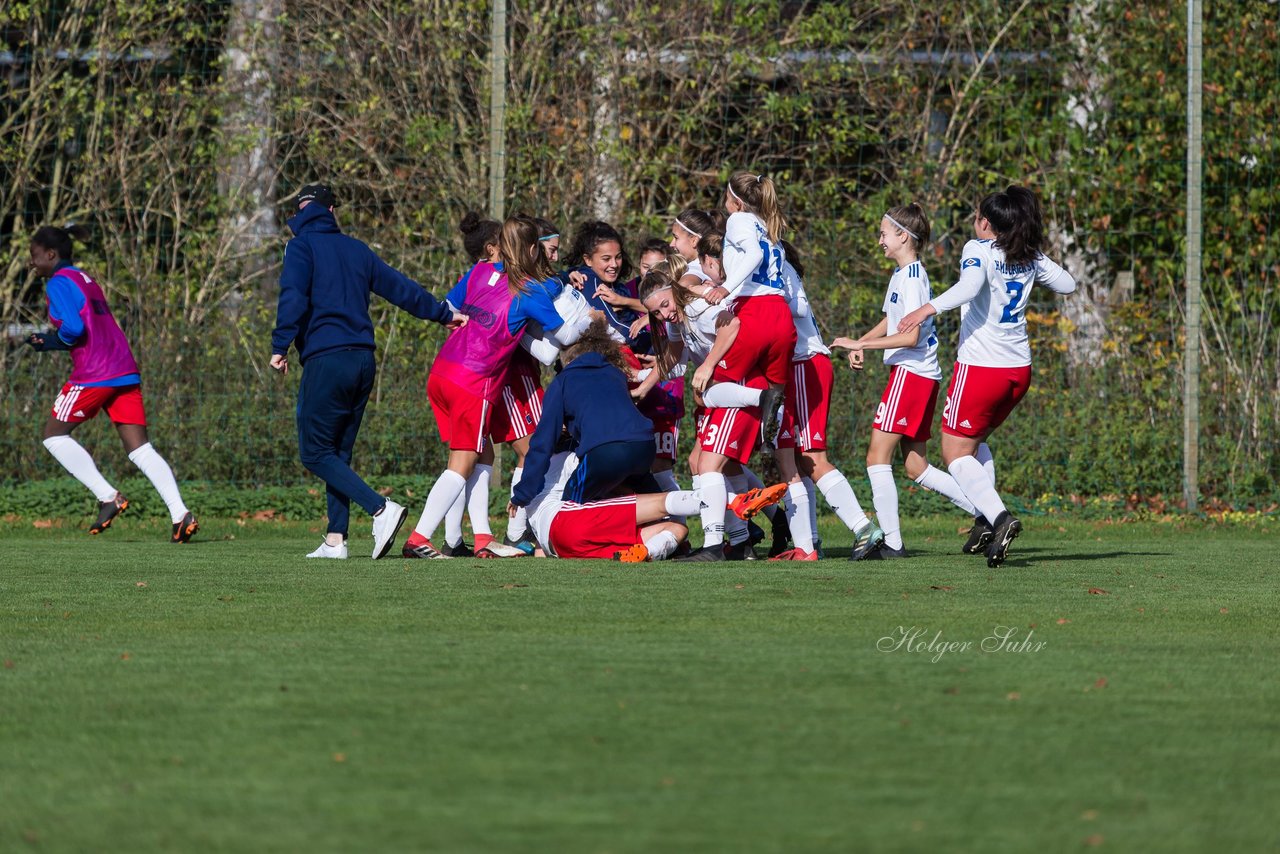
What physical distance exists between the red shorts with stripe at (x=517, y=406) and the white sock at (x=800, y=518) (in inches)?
56.8

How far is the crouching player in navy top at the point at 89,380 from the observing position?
973 centimetres

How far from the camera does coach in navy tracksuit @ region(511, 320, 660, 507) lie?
8273 mm

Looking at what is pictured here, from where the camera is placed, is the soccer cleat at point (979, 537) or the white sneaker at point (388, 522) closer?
the white sneaker at point (388, 522)

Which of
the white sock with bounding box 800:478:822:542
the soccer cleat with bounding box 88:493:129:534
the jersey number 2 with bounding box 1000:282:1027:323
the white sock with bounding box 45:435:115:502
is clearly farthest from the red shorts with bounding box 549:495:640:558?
the white sock with bounding box 45:435:115:502

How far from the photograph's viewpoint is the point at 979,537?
8.69 metres

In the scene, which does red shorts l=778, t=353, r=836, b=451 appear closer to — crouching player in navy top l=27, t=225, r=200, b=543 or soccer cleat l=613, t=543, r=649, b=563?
soccer cleat l=613, t=543, r=649, b=563

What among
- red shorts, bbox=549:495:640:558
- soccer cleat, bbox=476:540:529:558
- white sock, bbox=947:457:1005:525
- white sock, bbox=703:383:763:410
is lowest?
soccer cleat, bbox=476:540:529:558

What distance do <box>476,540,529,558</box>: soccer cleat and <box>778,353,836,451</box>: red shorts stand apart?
1.47 m

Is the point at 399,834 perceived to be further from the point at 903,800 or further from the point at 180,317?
the point at 180,317

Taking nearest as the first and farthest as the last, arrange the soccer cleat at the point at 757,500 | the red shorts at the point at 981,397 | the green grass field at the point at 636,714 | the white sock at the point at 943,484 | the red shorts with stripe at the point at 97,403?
the green grass field at the point at 636,714 → the soccer cleat at the point at 757,500 → the red shorts at the point at 981,397 → the white sock at the point at 943,484 → the red shorts with stripe at the point at 97,403

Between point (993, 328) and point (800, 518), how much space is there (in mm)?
1337

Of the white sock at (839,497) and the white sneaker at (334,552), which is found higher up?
the white sock at (839,497)

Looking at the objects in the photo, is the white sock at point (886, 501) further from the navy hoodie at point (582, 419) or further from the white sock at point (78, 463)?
the white sock at point (78, 463)

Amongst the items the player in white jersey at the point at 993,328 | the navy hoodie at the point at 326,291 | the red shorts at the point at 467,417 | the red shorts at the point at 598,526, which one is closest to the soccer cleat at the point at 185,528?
the navy hoodie at the point at 326,291
